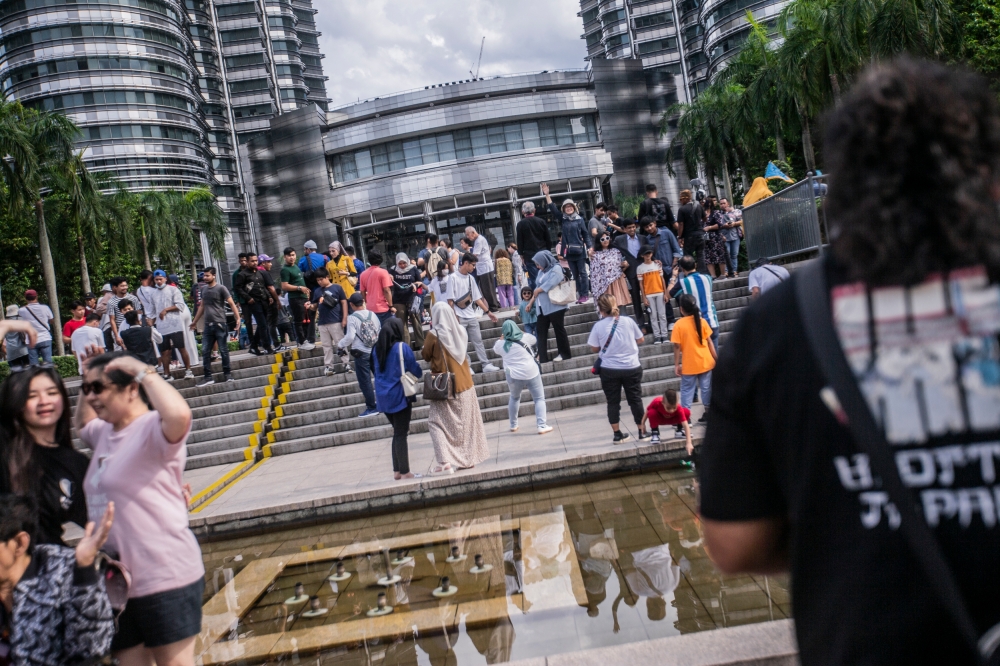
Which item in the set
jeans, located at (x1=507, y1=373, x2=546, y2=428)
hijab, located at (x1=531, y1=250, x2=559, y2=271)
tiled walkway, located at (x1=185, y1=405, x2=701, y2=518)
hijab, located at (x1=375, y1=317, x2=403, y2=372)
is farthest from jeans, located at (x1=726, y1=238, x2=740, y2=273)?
hijab, located at (x1=375, y1=317, x2=403, y2=372)

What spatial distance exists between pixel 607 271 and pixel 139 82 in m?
70.9

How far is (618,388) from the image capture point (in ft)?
30.2

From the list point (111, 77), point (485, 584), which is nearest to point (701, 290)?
point (485, 584)

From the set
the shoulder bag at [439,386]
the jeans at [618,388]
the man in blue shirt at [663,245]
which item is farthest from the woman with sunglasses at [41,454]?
the man in blue shirt at [663,245]

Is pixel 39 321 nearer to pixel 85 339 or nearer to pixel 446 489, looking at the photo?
pixel 85 339

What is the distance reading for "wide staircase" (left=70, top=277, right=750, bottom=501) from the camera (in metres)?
12.9

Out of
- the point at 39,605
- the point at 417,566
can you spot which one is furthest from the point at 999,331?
the point at 417,566

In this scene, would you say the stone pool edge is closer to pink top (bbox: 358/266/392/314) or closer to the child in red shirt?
the child in red shirt

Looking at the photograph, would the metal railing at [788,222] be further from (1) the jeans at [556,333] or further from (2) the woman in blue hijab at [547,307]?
(1) the jeans at [556,333]

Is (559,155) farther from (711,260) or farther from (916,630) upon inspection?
(916,630)

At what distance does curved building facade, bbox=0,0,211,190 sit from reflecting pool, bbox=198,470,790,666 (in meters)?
69.3

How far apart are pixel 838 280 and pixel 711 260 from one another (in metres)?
15.4

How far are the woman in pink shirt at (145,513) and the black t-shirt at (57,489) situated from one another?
0.56 feet

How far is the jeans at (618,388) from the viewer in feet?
30.3
